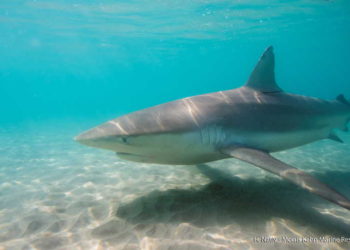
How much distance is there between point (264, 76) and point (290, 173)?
8.59 feet

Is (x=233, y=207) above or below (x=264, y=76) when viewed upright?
below

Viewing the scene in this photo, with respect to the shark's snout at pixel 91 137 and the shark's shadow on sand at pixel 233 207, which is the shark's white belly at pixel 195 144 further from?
the shark's shadow on sand at pixel 233 207

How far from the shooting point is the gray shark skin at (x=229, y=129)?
10.5ft

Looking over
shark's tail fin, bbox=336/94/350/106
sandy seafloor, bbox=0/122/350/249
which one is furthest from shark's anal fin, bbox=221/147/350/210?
shark's tail fin, bbox=336/94/350/106

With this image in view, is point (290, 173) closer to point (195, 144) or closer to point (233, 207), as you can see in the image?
point (233, 207)

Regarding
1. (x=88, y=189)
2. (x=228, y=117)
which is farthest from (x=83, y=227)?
(x=228, y=117)

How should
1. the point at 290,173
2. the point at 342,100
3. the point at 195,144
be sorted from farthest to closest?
the point at 342,100
the point at 195,144
the point at 290,173

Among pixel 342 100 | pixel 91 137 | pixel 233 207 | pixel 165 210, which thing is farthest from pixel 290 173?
pixel 342 100

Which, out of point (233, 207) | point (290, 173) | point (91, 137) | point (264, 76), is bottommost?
point (233, 207)

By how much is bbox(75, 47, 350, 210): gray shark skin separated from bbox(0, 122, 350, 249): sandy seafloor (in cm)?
74

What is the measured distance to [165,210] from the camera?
3.59m

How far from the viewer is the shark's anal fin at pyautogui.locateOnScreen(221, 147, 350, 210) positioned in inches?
96.3

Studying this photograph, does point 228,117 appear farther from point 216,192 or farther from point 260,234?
point 260,234

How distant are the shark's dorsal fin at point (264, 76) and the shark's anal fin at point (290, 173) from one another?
5.79 feet
